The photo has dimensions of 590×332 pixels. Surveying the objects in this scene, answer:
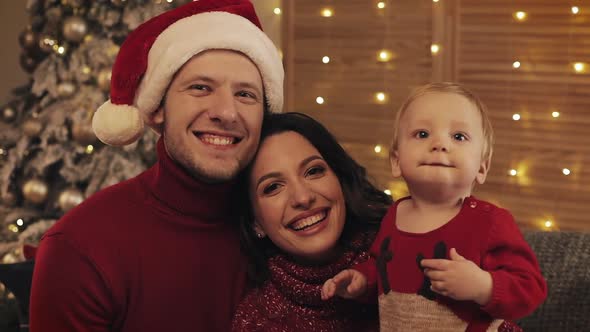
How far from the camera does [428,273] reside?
1290mm

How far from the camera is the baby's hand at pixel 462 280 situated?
1235 mm

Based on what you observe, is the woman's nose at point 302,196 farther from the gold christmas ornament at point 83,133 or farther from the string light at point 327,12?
the string light at point 327,12

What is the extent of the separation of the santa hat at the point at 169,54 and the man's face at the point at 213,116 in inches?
1.4

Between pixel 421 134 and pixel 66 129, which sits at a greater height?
pixel 421 134

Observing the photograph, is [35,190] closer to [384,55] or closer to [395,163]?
[384,55]

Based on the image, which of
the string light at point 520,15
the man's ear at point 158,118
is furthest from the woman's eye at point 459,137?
the string light at point 520,15

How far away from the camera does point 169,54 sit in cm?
176

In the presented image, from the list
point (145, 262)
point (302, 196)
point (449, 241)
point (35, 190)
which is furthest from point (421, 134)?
point (35, 190)

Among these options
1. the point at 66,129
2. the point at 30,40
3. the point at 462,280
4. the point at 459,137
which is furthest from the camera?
the point at 30,40

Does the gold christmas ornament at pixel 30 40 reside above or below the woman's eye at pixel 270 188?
above

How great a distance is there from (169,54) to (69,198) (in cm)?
207

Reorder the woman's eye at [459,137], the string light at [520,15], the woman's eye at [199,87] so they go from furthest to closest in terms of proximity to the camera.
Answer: the string light at [520,15] → the woman's eye at [199,87] → the woman's eye at [459,137]

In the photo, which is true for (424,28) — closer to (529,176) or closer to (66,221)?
(529,176)

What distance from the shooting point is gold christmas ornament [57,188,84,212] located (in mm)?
3598
